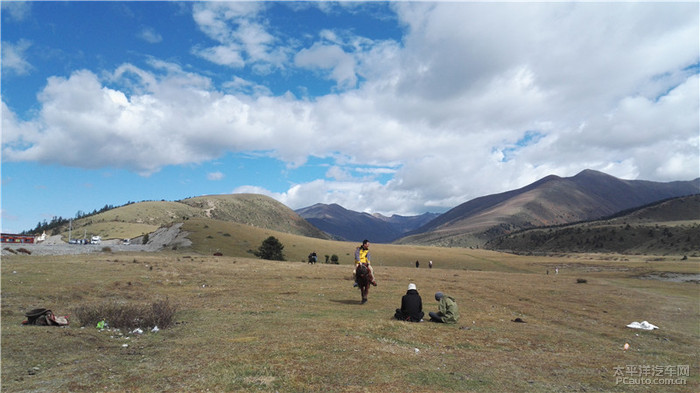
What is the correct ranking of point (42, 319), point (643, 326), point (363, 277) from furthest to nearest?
1. point (363, 277)
2. point (643, 326)
3. point (42, 319)

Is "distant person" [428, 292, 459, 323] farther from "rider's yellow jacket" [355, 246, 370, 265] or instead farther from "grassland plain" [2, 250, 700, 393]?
"rider's yellow jacket" [355, 246, 370, 265]

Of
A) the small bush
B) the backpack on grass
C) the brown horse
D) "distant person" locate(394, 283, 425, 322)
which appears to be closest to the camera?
the backpack on grass

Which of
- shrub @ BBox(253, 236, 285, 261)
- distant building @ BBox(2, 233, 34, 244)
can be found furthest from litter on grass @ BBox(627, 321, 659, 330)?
distant building @ BBox(2, 233, 34, 244)

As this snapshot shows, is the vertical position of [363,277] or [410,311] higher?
[363,277]

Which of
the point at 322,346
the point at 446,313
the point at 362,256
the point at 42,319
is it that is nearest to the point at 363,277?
the point at 362,256

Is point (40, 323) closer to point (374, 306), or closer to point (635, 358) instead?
point (374, 306)

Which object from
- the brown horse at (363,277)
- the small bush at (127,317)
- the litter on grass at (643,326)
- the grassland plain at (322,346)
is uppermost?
the brown horse at (363,277)

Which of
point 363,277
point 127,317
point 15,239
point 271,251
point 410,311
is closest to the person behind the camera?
point 127,317

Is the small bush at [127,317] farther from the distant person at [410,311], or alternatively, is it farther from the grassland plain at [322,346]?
the distant person at [410,311]

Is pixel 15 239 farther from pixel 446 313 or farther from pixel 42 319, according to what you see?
pixel 446 313

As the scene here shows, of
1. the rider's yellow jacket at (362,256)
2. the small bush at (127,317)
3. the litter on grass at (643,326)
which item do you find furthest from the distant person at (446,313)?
the small bush at (127,317)

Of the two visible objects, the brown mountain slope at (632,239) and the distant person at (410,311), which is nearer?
the distant person at (410,311)

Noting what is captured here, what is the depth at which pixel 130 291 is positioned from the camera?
1959 cm

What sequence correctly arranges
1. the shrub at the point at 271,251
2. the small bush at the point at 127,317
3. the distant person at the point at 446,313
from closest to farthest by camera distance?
the small bush at the point at 127,317 → the distant person at the point at 446,313 → the shrub at the point at 271,251
